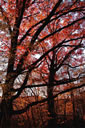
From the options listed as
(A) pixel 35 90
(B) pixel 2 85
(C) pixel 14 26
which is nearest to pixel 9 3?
(C) pixel 14 26

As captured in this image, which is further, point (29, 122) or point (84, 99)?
point (84, 99)

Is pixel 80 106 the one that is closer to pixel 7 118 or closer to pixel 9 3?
pixel 7 118

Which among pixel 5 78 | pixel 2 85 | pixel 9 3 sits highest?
pixel 9 3

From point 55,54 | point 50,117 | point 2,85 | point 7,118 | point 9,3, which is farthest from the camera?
point 55,54

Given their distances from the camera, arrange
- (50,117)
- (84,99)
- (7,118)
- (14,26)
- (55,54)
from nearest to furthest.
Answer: (7,118) → (14,26) → (50,117) → (55,54) → (84,99)

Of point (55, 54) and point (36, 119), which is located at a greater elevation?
point (55, 54)

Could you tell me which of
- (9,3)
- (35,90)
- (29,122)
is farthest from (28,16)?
(29,122)

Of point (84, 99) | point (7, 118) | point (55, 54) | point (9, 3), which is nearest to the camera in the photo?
point (7, 118)

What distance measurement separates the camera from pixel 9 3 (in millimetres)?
6949

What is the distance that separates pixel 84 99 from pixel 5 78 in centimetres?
2269

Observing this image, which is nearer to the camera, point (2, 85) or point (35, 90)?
point (2, 85)

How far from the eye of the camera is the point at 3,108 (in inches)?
217

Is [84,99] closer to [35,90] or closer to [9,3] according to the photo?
[35,90]

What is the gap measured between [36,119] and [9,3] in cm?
1472
